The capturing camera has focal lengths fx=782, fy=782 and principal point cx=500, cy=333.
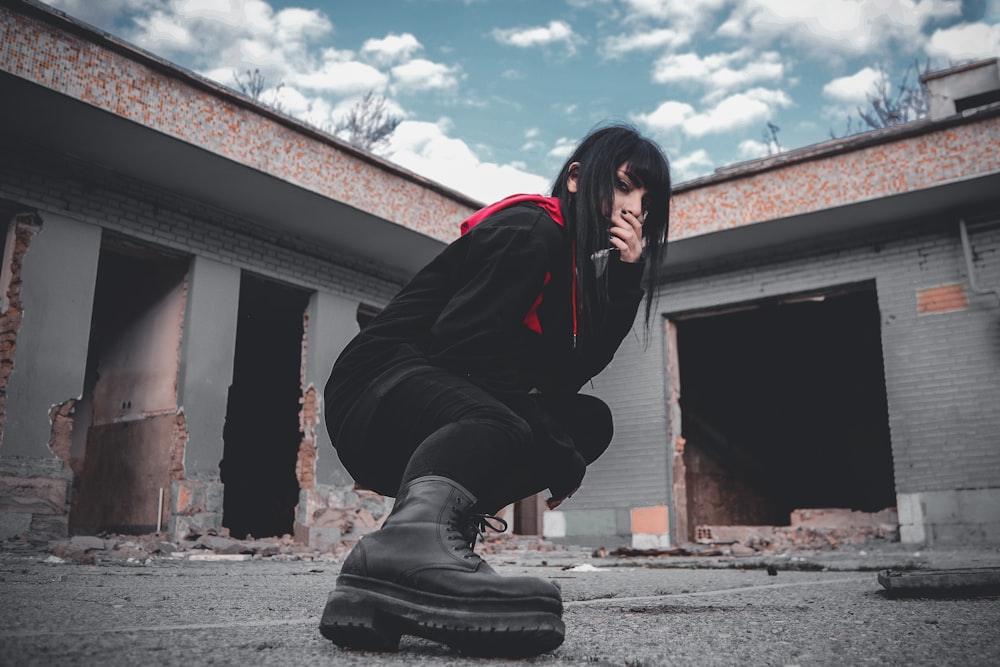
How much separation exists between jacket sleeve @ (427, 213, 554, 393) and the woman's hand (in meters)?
0.22

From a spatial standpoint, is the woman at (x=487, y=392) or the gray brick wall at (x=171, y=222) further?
the gray brick wall at (x=171, y=222)

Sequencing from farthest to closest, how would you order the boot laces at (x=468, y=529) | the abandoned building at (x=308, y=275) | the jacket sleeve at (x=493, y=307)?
the abandoned building at (x=308, y=275)
the jacket sleeve at (x=493, y=307)
the boot laces at (x=468, y=529)

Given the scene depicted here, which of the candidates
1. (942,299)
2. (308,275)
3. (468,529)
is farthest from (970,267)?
(468,529)

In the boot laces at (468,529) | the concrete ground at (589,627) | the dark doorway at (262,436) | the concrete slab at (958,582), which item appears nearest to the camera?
the concrete ground at (589,627)

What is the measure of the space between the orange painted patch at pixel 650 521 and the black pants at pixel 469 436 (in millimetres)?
7943

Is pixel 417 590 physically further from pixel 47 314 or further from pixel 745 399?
pixel 745 399

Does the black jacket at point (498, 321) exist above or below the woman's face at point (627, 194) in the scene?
below

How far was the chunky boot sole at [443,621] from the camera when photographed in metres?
1.24

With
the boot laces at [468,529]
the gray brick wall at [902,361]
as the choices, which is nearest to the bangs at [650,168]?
the boot laces at [468,529]

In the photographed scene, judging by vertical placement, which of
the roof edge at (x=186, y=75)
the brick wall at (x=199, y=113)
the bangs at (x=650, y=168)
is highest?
the roof edge at (x=186, y=75)

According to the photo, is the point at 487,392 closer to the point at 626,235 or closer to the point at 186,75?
the point at 626,235

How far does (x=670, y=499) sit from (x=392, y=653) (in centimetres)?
880

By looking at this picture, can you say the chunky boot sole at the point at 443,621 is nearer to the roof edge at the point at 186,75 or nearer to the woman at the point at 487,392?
the woman at the point at 487,392

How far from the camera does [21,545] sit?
620cm
